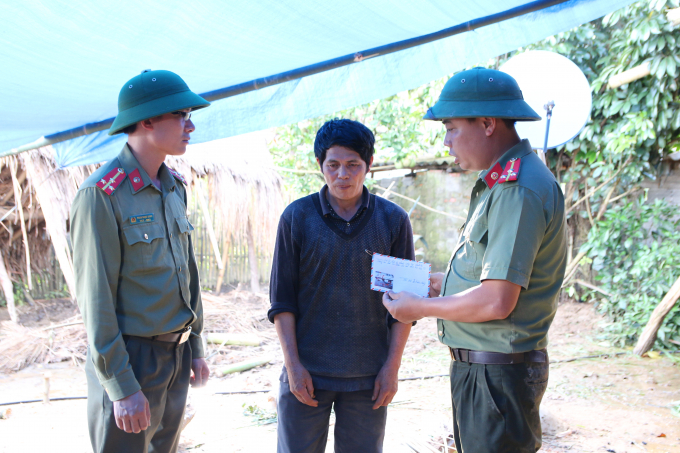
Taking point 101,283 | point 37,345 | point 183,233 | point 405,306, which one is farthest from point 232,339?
point 405,306

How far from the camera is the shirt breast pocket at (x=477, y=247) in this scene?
182 centimetres

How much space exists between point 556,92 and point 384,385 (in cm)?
259

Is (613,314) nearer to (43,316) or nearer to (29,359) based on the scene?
(29,359)

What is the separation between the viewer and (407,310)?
1.88m

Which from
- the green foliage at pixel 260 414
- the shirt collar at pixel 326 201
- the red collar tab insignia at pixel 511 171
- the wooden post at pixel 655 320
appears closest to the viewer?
the red collar tab insignia at pixel 511 171

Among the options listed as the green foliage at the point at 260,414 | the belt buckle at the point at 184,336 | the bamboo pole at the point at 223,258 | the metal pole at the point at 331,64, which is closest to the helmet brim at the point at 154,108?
the metal pole at the point at 331,64

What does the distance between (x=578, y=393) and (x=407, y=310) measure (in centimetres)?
420

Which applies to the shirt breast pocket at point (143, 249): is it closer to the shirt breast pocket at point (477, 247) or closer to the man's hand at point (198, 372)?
the man's hand at point (198, 372)

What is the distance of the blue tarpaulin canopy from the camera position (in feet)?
6.72

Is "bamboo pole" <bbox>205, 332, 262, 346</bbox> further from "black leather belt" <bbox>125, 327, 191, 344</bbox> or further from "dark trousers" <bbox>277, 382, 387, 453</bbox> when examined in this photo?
"dark trousers" <bbox>277, 382, 387, 453</bbox>

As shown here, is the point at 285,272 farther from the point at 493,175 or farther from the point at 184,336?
the point at 493,175

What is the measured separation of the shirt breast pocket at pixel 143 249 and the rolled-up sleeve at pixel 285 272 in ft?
1.59

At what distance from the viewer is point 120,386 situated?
187cm

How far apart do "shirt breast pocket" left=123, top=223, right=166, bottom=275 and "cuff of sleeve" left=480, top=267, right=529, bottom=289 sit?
52.4 inches
